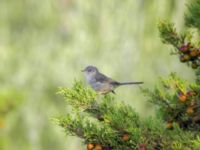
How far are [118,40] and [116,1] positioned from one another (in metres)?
1.47

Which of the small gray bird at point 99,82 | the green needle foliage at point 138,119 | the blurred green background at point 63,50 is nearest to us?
the green needle foliage at point 138,119

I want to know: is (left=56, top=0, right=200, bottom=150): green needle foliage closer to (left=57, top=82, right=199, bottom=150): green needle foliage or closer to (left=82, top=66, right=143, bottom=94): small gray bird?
(left=57, top=82, right=199, bottom=150): green needle foliage

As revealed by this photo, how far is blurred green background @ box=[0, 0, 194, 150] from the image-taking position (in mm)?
24281

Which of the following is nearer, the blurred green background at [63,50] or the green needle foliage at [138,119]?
the green needle foliage at [138,119]

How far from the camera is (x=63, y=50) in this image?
97.8 feet

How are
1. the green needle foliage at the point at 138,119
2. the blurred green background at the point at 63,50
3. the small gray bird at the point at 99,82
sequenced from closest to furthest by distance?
the green needle foliage at the point at 138,119
the small gray bird at the point at 99,82
the blurred green background at the point at 63,50

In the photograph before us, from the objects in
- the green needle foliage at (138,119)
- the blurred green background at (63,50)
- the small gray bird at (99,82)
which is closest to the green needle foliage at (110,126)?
the green needle foliage at (138,119)

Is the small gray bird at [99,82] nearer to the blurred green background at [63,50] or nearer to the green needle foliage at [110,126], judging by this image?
the green needle foliage at [110,126]

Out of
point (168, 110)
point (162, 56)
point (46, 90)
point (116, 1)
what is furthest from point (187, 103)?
point (46, 90)

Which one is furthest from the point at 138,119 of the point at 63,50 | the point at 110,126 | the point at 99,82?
the point at 63,50

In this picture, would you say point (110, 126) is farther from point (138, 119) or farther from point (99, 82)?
point (99, 82)

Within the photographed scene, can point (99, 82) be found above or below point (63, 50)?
below

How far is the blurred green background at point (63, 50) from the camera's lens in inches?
956

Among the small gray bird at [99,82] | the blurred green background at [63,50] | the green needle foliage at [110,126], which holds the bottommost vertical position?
Answer: the green needle foliage at [110,126]
